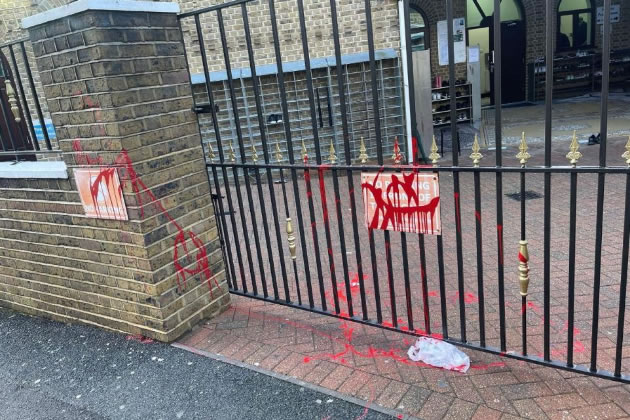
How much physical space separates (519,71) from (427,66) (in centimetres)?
848

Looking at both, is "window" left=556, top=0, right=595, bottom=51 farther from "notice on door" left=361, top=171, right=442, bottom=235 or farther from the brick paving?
"notice on door" left=361, top=171, right=442, bottom=235

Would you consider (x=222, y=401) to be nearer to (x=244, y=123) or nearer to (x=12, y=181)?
(x=12, y=181)

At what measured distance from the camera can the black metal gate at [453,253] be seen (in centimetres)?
232

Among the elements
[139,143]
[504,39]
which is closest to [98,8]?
[139,143]

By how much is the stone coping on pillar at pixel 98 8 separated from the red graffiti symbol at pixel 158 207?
78cm

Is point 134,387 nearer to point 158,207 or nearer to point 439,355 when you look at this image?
point 158,207

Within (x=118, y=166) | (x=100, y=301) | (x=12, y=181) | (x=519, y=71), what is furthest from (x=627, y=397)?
(x=519, y=71)

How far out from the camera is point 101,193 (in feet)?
10.4

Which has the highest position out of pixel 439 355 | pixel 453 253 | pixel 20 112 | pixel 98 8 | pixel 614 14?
pixel 614 14

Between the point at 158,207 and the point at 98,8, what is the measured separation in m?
1.23

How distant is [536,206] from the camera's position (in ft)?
19.1

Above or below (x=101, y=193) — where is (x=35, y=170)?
above

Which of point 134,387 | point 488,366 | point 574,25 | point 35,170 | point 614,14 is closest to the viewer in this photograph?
point 488,366

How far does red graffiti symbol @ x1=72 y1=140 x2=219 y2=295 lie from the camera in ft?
9.79
